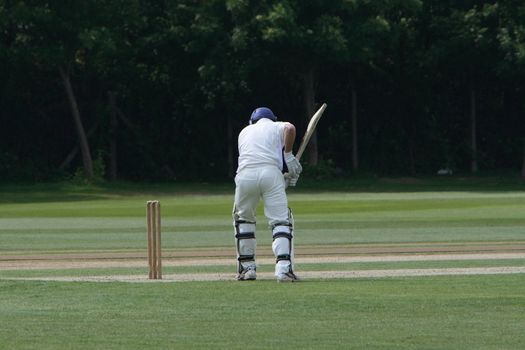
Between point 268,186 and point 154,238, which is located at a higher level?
point 268,186

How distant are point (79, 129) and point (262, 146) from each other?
3283 centimetres

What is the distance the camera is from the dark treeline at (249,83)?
47125mm

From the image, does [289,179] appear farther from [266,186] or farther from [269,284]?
[269,284]

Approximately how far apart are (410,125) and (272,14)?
851 cm

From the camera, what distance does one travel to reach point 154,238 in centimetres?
1588

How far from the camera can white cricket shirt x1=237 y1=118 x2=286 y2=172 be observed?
1548 cm

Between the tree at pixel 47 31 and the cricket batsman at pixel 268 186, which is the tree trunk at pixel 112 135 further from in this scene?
the cricket batsman at pixel 268 186

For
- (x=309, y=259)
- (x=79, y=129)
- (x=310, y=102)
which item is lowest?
(x=309, y=259)

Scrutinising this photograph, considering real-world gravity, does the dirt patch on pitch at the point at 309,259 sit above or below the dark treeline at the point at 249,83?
below

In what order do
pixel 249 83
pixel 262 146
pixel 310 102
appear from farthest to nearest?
1. pixel 249 83
2. pixel 310 102
3. pixel 262 146

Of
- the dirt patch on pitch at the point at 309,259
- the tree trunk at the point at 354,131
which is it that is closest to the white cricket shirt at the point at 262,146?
the dirt patch on pitch at the point at 309,259

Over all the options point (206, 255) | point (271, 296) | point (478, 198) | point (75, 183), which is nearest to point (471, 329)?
point (271, 296)

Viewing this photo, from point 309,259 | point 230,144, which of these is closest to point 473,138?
point 230,144

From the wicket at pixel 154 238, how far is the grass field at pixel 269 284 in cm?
33
